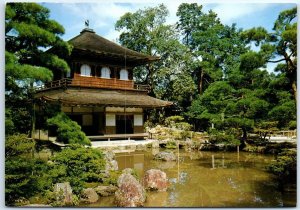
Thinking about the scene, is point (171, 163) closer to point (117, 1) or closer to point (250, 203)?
point (250, 203)

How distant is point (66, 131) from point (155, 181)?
6.76ft

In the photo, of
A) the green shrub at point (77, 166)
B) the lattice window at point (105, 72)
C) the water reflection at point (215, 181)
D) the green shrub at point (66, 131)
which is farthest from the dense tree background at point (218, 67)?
the green shrub at point (77, 166)

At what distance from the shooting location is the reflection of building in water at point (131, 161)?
8406 mm

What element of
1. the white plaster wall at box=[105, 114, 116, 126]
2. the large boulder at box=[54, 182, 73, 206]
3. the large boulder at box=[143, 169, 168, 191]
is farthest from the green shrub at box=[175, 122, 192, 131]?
the large boulder at box=[54, 182, 73, 206]

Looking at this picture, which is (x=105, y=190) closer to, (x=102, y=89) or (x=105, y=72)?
(x=102, y=89)

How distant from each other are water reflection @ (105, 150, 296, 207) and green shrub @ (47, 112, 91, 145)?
154 centimetres

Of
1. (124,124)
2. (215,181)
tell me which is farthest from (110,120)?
(215,181)

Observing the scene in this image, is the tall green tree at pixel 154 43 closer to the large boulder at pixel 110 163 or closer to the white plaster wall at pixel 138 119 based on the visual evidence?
the white plaster wall at pixel 138 119

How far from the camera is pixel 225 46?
896 centimetres

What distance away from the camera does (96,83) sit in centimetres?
1120

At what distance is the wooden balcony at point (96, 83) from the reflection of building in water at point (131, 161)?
282 cm

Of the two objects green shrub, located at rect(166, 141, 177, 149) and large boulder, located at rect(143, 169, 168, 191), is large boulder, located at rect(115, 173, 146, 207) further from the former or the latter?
green shrub, located at rect(166, 141, 177, 149)

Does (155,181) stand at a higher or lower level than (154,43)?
lower

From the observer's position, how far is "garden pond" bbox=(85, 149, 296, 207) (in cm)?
531
